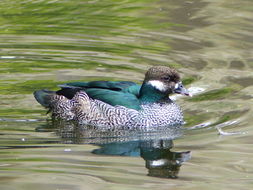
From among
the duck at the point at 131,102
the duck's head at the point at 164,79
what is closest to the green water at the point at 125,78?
the duck at the point at 131,102

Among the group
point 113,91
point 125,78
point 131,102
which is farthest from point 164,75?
point 125,78

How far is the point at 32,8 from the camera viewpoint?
18531 millimetres

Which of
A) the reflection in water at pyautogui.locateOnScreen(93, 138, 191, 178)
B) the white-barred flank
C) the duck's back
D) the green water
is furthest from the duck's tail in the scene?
the reflection in water at pyautogui.locateOnScreen(93, 138, 191, 178)

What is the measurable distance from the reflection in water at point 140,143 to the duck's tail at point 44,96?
1.47ft

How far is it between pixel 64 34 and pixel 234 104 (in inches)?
196

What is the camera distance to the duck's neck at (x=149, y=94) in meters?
12.5

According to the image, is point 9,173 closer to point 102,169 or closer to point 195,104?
point 102,169

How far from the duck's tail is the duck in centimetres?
9

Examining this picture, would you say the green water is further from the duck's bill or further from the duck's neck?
the duck's neck

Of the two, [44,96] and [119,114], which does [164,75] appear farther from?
[44,96]

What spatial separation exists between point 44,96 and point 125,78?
187 centimetres

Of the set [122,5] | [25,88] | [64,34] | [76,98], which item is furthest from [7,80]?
[122,5]

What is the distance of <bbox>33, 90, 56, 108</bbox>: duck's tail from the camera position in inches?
514

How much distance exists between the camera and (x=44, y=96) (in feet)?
43.0
